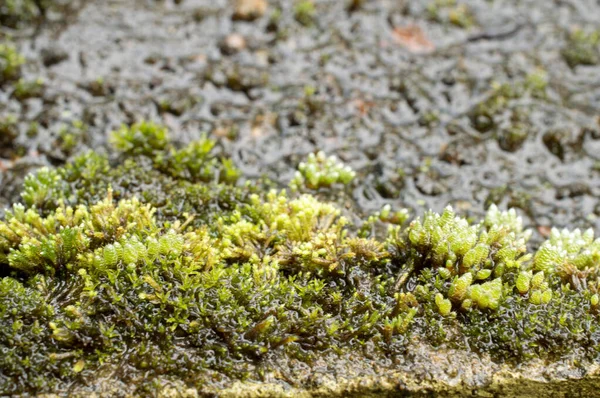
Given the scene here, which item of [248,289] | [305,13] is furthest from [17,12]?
[248,289]

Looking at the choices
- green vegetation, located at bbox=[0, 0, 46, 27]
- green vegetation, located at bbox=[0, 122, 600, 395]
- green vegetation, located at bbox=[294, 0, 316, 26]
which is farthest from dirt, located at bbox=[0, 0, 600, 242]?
green vegetation, located at bbox=[0, 122, 600, 395]

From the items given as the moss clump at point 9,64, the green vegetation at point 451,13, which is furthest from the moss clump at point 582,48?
the moss clump at point 9,64

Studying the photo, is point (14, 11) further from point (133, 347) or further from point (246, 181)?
point (133, 347)

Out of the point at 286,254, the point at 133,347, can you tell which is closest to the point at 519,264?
the point at 286,254

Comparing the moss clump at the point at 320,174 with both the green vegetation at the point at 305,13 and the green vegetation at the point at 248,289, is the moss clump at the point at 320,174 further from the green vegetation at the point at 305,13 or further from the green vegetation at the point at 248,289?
the green vegetation at the point at 305,13

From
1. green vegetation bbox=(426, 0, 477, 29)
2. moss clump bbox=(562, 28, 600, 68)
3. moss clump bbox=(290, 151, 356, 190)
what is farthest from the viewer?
green vegetation bbox=(426, 0, 477, 29)

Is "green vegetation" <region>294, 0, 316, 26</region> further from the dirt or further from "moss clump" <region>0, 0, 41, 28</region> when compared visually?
"moss clump" <region>0, 0, 41, 28</region>

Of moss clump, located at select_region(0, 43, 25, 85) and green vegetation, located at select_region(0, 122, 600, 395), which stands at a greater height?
moss clump, located at select_region(0, 43, 25, 85)

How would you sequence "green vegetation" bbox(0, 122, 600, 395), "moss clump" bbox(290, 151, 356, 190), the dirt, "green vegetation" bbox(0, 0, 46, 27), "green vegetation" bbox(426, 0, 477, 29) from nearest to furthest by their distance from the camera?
"green vegetation" bbox(0, 122, 600, 395), "moss clump" bbox(290, 151, 356, 190), the dirt, "green vegetation" bbox(0, 0, 46, 27), "green vegetation" bbox(426, 0, 477, 29)

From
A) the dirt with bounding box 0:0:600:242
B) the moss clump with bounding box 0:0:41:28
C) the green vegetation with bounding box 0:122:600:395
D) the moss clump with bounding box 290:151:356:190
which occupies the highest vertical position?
the moss clump with bounding box 0:0:41:28
